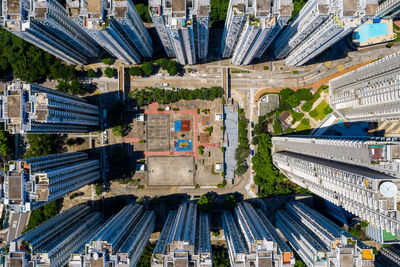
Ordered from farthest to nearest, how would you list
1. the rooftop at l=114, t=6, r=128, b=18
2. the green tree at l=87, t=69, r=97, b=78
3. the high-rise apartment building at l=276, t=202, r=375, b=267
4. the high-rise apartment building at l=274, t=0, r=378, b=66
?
1. the green tree at l=87, t=69, r=97, b=78
2. the rooftop at l=114, t=6, r=128, b=18
3. the high-rise apartment building at l=274, t=0, r=378, b=66
4. the high-rise apartment building at l=276, t=202, r=375, b=267

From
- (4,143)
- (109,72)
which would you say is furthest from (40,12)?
(4,143)

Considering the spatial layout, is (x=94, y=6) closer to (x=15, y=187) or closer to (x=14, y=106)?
(x=14, y=106)

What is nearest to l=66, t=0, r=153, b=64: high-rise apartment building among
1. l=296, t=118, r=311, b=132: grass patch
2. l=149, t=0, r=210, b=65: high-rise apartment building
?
l=149, t=0, r=210, b=65: high-rise apartment building

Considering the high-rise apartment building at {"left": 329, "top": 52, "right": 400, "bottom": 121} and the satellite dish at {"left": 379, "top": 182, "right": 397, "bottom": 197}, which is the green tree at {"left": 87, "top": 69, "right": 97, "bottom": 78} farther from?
the satellite dish at {"left": 379, "top": 182, "right": 397, "bottom": 197}

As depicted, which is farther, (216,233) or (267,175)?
(216,233)

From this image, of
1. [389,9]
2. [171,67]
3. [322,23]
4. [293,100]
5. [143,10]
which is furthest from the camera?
[293,100]

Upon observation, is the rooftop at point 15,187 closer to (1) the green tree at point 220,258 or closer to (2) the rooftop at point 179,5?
(2) the rooftop at point 179,5

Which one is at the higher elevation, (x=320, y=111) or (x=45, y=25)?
(x=45, y=25)
